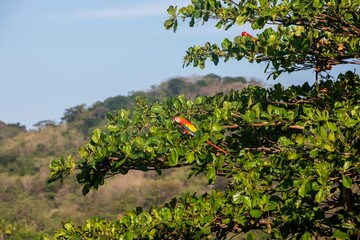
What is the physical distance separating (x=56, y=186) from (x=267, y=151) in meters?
46.3

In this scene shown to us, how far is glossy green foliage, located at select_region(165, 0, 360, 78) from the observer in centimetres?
492

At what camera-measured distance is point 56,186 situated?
50406mm

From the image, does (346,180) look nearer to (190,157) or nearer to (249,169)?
(249,169)

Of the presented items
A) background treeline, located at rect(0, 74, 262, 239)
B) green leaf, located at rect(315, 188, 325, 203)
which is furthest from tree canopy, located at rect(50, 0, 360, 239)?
background treeline, located at rect(0, 74, 262, 239)

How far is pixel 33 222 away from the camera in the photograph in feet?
137

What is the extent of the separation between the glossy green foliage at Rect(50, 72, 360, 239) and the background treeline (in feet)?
74.0

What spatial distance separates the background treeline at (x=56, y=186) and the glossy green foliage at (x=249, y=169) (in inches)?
889

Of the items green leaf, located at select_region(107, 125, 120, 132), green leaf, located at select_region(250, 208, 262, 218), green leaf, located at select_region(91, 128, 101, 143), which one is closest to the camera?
green leaf, located at select_region(250, 208, 262, 218)

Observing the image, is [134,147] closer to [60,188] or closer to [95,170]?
[95,170]

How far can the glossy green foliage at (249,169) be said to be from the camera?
4.52 meters

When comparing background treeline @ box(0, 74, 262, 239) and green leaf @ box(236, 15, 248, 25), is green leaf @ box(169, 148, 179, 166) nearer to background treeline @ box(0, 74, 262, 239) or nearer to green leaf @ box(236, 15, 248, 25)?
green leaf @ box(236, 15, 248, 25)

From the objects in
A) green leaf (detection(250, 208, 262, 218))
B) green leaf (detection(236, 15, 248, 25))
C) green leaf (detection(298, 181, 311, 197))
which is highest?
green leaf (detection(236, 15, 248, 25))

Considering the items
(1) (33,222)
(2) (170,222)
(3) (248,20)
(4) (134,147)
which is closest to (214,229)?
(2) (170,222)

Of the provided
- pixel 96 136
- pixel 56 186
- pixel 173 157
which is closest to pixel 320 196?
pixel 173 157
